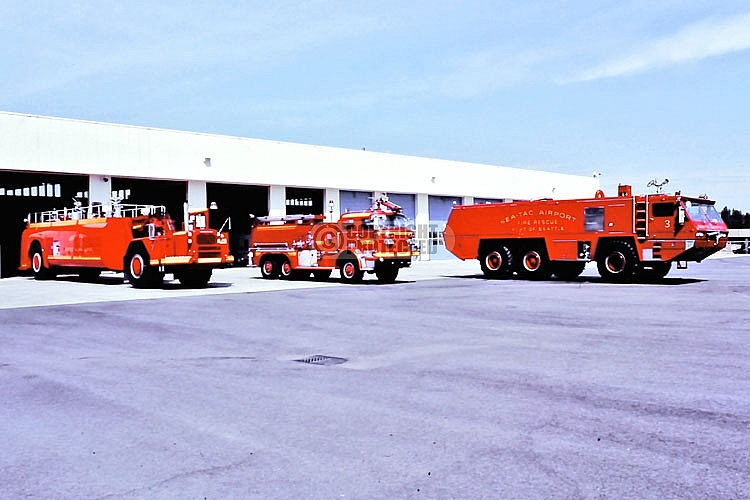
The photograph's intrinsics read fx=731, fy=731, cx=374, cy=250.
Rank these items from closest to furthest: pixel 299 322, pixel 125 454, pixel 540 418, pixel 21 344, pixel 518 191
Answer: pixel 125 454 < pixel 540 418 < pixel 21 344 < pixel 299 322 < pixel 518 191

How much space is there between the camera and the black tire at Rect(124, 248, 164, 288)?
22.3 metres

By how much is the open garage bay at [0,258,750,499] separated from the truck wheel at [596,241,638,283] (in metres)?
11.4

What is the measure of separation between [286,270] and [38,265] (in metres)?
9.86

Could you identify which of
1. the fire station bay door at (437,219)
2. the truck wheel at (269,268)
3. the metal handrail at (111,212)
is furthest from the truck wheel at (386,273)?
the fire station bay door at (437,219)

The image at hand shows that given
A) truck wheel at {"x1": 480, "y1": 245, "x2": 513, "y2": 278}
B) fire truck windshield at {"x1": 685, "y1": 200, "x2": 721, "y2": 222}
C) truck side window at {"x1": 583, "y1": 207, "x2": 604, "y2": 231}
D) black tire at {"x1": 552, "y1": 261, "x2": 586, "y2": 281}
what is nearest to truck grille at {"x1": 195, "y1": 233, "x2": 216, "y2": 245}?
truck wheel at {"x1": 480, "y1": 245, "x2": 513, "y2": 278}

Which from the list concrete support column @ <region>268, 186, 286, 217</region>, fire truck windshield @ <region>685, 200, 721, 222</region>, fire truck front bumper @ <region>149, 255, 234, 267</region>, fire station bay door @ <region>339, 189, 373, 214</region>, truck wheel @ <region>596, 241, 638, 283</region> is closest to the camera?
fire truck front bumper @ <region>149, 255, 234, 267</region>

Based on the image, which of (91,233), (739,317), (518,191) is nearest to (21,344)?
(739,317)

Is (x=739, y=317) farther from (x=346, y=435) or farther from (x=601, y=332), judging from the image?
(x=346, y=435)

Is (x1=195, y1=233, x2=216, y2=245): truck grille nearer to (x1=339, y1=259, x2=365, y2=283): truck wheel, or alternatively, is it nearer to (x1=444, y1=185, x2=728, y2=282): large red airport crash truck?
(x1=339, y1=259, x2=365, y2=283): truck wheel

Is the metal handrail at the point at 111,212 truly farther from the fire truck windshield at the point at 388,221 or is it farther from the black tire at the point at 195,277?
the fire truck windshield at the point at 388,221

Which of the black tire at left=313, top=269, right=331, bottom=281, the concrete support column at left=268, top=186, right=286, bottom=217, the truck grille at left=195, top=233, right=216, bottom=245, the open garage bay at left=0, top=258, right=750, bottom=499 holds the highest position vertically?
the concrete support column at left=268, top=186, right=286, bottom=217

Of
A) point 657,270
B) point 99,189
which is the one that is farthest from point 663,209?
point 99,189

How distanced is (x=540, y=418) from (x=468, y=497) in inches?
78.8

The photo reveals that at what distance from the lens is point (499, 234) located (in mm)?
28375
